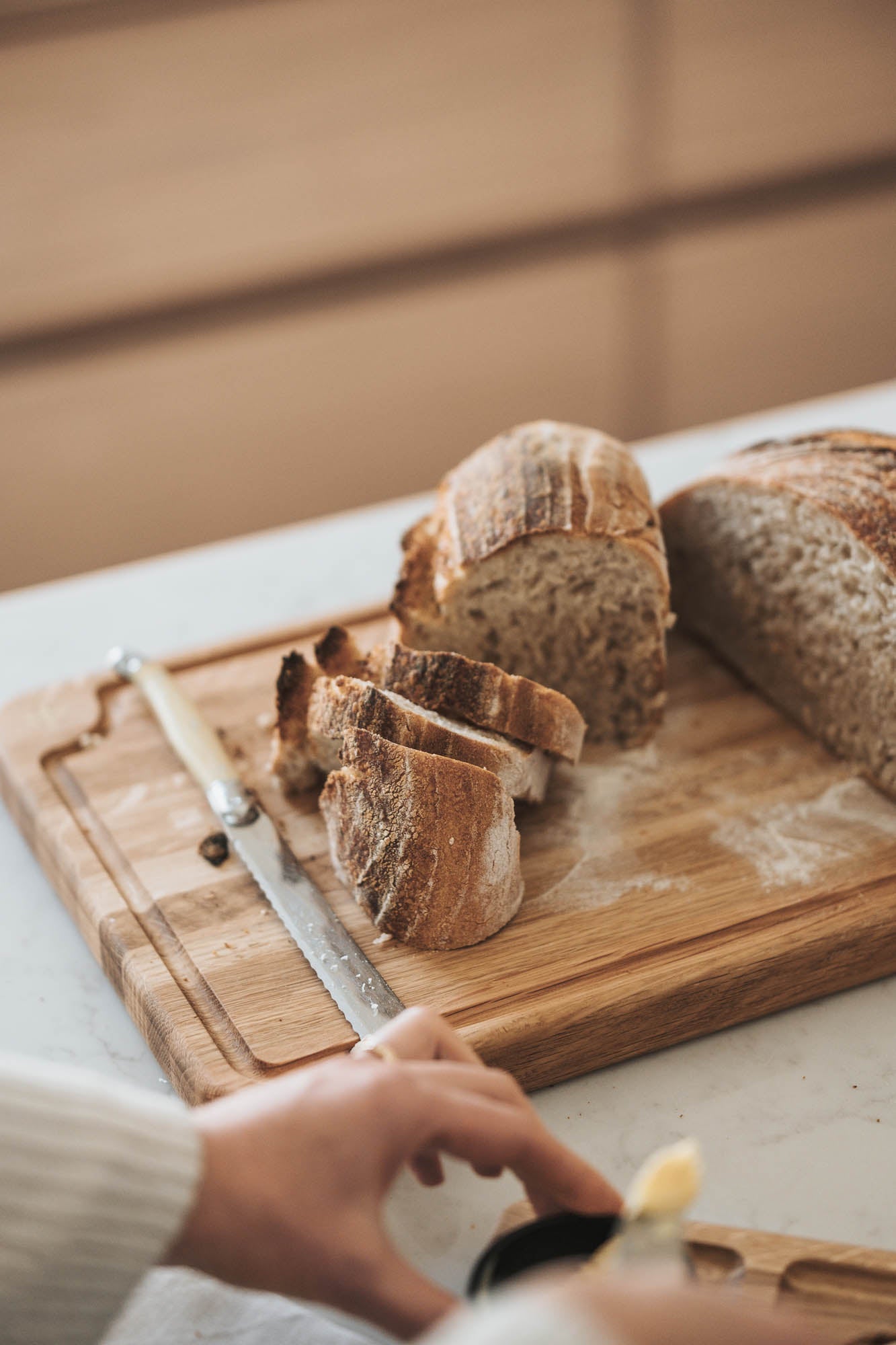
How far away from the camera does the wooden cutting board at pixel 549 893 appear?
1.40m

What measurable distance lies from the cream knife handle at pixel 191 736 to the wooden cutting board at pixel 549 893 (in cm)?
4

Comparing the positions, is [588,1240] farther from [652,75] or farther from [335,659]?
[652,75]

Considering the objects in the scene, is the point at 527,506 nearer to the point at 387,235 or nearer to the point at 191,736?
the point at 191,736

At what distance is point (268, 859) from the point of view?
1.62 metres

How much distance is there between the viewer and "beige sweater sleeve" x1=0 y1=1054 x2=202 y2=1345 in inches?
35.0

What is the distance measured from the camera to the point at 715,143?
4703mm

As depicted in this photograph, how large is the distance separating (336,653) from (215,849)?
32 cm

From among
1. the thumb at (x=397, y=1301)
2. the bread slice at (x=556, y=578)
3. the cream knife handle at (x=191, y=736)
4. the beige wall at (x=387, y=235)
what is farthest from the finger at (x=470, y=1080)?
the beige wall at (x=387, y=235)

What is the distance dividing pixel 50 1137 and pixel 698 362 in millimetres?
4621

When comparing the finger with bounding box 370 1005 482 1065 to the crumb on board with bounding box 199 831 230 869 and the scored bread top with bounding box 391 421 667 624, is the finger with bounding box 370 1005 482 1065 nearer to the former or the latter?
the crumb on board with bounding box 199 831 230 869

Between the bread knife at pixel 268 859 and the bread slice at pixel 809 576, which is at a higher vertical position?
the bread slice at pixel 809 576

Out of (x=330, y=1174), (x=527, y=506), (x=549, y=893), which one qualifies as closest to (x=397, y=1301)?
(x=330, y=1174)

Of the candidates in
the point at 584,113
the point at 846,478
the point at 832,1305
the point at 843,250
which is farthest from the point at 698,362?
the point at 832,1305

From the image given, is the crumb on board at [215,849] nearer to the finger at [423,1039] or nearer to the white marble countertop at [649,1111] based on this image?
the white marble countertop at [649,1111]
